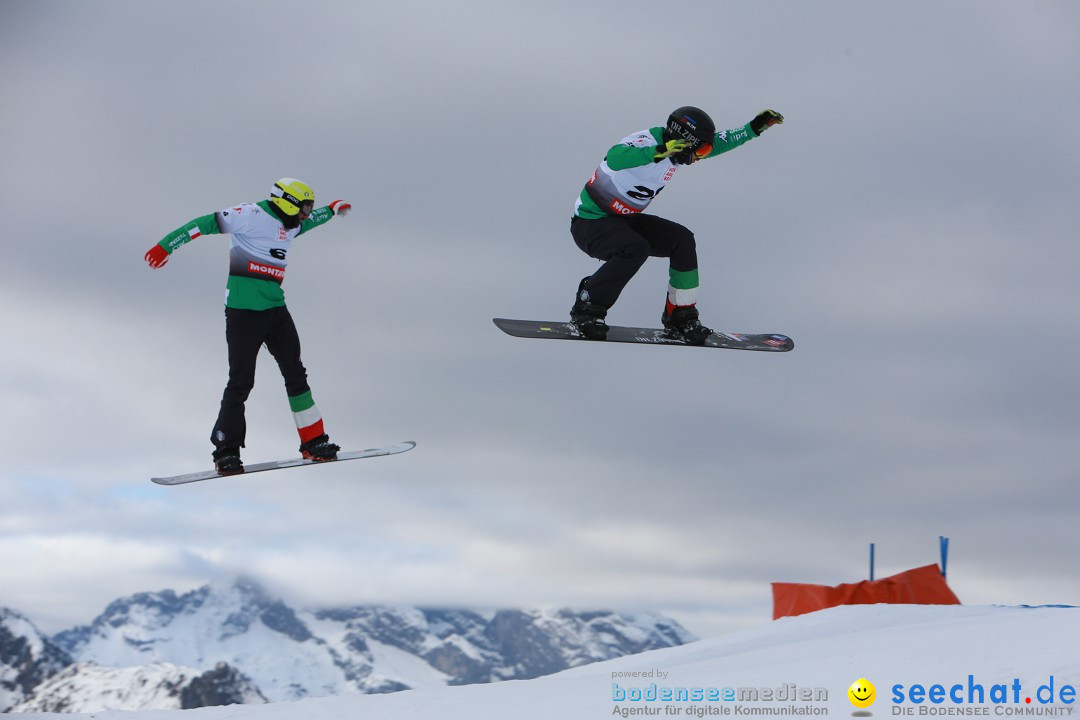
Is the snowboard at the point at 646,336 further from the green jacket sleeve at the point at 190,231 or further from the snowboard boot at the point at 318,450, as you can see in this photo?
the green jacket sleeve at the point at 190,231

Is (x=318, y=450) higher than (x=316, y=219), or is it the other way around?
(x=316, y=219)

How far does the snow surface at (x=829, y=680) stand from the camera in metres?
12.3

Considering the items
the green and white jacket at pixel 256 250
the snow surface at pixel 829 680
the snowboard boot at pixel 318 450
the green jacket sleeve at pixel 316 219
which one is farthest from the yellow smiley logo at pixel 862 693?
the green jacket sleeve at pixel 316 219

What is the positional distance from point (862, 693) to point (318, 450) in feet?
24.9

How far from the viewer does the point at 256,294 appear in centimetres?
1523

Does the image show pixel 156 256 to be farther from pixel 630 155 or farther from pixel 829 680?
pixel 829 680

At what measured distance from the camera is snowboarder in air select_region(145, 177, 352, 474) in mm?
14992

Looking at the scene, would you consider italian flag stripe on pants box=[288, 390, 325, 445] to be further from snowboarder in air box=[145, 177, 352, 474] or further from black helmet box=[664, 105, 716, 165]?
black helmet box=[664, 105, 716, 165]

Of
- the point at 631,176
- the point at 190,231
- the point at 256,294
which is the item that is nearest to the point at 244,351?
the point at 256,294

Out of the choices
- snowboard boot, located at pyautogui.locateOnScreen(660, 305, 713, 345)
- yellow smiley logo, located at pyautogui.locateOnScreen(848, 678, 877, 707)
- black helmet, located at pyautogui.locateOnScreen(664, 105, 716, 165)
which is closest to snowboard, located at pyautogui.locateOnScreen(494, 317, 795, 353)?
snowboard boot, located at pyautogui.locateOnScreen(660, 305, 713, 345)

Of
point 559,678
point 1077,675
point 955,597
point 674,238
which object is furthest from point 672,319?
point 955,597

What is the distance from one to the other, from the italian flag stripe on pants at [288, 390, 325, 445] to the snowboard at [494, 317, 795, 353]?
2.89m

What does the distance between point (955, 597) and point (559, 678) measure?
8026 mm

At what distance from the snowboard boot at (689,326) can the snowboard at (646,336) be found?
0.08 m
